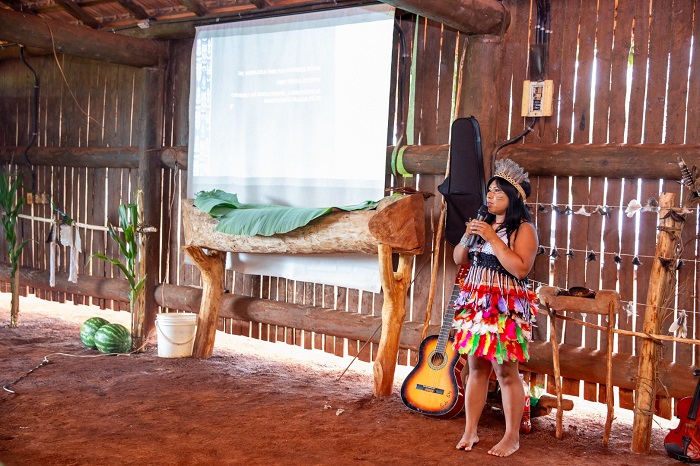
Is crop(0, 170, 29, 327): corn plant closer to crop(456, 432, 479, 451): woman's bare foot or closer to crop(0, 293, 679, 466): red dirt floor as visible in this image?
crop(0, 293, 679, 466): red dirt floor

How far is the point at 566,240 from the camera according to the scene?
4.79 metres

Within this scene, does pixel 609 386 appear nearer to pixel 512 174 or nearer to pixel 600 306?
pixel 600 306

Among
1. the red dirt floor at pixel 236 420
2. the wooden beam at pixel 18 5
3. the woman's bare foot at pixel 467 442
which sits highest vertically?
the wooden beam at pixel 18 5

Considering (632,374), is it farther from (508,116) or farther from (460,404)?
(508,116)

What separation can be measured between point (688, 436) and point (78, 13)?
19.1ft

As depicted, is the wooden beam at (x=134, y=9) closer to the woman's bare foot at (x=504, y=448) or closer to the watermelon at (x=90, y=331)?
the watermelon at (x=90, y=331)

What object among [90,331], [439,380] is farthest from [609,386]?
[90,331]

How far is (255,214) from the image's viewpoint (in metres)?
5.30

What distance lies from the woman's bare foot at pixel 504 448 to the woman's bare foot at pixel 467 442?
106 mm

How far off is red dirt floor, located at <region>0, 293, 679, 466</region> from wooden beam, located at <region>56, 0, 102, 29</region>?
291cm

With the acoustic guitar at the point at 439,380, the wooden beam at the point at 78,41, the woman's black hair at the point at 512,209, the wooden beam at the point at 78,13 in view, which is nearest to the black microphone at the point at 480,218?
the woman's black hair at the point at 512,209

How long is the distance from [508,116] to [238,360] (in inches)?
107

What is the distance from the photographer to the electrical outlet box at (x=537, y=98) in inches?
189

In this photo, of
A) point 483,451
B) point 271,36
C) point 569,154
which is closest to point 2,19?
point 271,36
